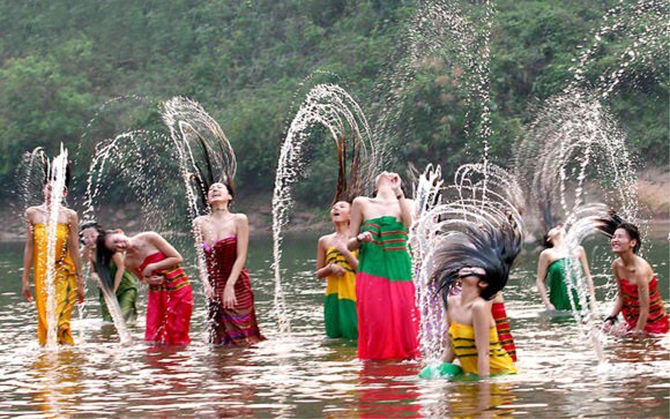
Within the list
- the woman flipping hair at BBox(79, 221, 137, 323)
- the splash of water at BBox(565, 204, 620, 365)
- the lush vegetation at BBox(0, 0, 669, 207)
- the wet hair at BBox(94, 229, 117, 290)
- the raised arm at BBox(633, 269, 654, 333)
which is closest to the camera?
the splash of water at BBox(565, 204, 620, 365)

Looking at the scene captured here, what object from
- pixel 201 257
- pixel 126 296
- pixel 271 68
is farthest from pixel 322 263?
pixel 271 68

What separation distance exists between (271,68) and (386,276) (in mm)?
40391

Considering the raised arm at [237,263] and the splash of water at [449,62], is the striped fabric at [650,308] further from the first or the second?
the splash of water at [449,62]

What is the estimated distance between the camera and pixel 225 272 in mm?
13109

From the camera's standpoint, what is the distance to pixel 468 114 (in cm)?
4091

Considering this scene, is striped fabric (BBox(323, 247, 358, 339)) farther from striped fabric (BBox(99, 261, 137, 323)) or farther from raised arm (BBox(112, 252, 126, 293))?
striped fabric (BBox(99, 261, 137, 323))

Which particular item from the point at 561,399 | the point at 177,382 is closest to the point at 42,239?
the point at 177,382

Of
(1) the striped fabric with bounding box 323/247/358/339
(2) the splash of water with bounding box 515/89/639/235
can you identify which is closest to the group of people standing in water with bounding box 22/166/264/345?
(1) the striped fabric with bounding box 323/247/358/339

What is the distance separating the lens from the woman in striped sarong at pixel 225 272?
1298 cm

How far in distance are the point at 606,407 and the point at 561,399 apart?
0.46 metres

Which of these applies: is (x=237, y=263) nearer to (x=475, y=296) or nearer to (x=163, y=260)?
(x=163, y=260)

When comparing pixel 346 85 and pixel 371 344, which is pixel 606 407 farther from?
pixel 346 85

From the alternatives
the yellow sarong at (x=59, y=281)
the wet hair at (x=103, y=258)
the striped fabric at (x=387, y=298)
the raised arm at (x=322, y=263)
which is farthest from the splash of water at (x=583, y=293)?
the yellow sarong at (x=59, y=281)

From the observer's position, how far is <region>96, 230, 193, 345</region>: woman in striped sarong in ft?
43.1
